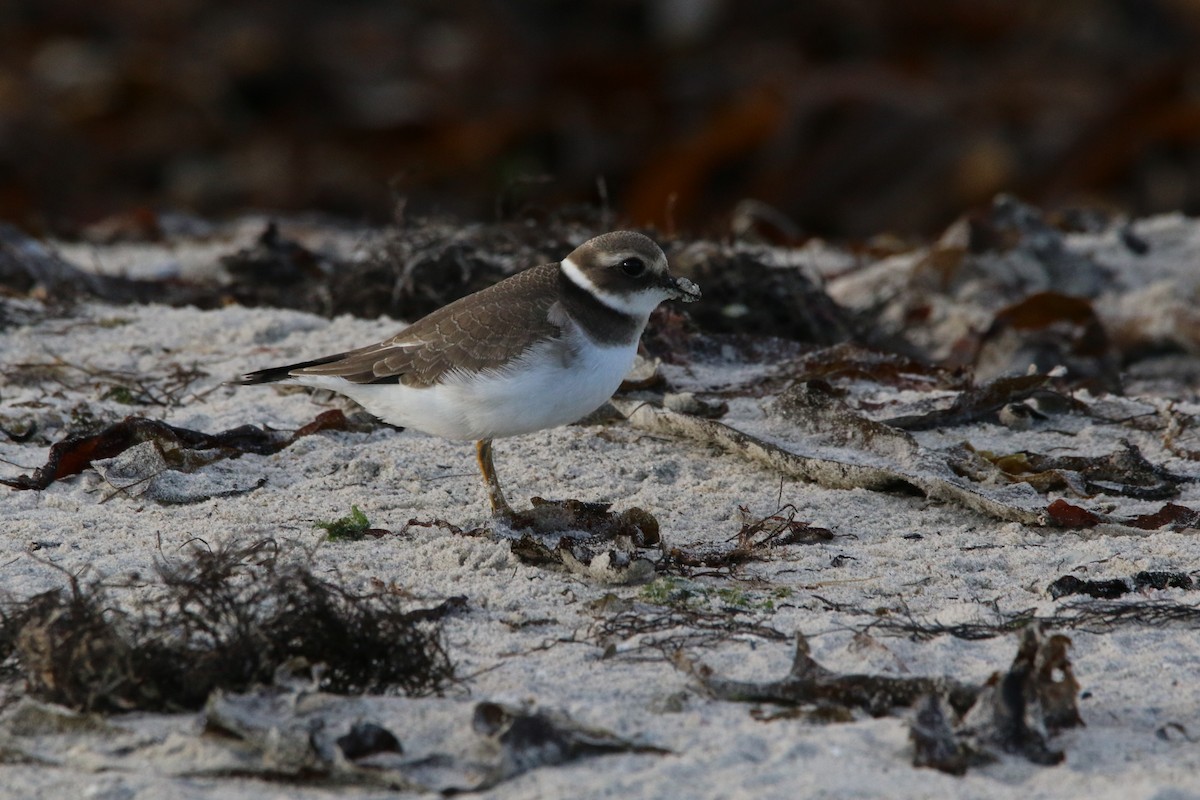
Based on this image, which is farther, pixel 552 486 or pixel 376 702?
pixel 552 486

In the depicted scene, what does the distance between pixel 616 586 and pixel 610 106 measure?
23.3 feet

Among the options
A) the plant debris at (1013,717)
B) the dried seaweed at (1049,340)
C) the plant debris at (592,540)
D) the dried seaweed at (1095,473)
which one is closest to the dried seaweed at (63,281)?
the plant debris at (592,540)

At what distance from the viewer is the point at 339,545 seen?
368 centimetres

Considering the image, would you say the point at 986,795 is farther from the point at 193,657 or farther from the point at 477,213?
the point at 477,213

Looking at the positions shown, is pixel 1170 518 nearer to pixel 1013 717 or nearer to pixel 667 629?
pixel 1013 717

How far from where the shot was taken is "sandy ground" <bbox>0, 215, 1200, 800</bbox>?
2.53 meters

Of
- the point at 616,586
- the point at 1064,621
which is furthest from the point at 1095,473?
the point at 616,586

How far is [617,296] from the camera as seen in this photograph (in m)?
4.29

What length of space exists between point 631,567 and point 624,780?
Answer: 102 cm

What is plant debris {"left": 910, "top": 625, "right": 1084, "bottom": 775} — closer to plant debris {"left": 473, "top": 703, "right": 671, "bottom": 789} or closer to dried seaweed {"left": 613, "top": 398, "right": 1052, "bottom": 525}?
plant debris {"left": 473, "top": 703, "right": 671, "bottom": 789}

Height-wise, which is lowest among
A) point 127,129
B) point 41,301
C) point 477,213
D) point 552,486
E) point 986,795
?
point 986,795

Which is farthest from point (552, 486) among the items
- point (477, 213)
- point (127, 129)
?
point (127, 129)

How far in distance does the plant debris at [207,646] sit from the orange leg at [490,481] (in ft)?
3.19

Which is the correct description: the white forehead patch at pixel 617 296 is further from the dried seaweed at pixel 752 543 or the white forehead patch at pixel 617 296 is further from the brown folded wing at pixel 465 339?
the dried seaweed at pixel 752 543
